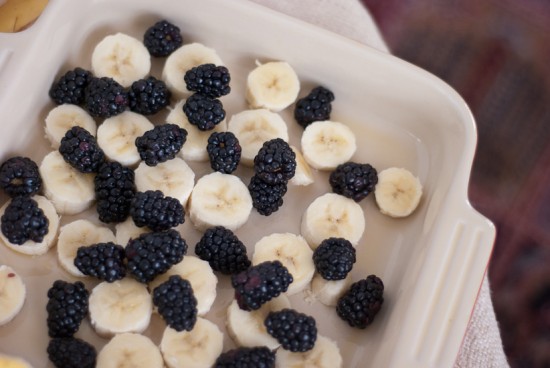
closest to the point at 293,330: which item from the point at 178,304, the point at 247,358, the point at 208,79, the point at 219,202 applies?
the point at 247,358

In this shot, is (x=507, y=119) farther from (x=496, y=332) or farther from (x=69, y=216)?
(x=69, y=216)

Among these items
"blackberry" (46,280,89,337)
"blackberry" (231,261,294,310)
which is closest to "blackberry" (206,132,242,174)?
"blackberry" (231,261,294,310)

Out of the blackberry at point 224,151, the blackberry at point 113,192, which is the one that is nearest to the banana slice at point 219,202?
the blackberry at point 224,151

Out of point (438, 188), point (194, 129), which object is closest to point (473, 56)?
point (438, 188)

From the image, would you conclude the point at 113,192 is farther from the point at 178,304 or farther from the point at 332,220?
the point at 332,220

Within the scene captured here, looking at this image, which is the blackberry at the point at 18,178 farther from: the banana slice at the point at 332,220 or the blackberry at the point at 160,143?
the banana slice at the point at 332,220

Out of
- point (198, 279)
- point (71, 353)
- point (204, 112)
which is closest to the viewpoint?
point (71, 353)

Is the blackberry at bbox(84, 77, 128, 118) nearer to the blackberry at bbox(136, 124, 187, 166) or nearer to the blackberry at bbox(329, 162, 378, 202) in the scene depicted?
the blackberry at bbox(136, 124, 187, 166)
